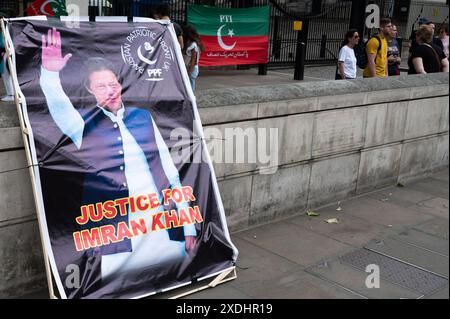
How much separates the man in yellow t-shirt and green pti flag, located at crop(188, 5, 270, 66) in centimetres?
500

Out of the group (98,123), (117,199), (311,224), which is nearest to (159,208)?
(117,199)

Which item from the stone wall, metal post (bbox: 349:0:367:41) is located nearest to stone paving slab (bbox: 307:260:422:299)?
the stone wall

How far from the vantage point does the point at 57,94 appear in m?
3.90

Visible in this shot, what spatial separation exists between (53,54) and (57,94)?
13.5 inches

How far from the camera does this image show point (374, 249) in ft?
18.2

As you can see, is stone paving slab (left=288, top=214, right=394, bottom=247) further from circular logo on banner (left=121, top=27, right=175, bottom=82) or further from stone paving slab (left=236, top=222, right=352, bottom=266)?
circular logo on banner (left=121, top=27, right=175, bottom=82)

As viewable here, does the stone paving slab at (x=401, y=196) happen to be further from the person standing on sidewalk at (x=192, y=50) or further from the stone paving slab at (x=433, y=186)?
the person standing on sidewalk at (x=192, y=50)

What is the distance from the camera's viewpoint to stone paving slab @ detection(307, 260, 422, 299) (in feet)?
14.9

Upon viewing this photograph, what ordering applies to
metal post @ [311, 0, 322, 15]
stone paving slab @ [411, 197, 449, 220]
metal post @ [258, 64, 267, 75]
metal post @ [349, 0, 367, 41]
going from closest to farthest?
stone paving slab @ [411, 197, 449, 220] < metal post @ [311, 0, 322, 15] < metal post @ [258, 64, 267, 75] < metal post @ [349, 0, 367, 41]

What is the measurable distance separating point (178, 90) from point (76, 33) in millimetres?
995

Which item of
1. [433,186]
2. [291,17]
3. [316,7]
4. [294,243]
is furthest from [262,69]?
[294,243]

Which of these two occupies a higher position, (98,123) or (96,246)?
(98,123)

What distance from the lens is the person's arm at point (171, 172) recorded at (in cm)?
438

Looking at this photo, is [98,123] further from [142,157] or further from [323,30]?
[323,30]
